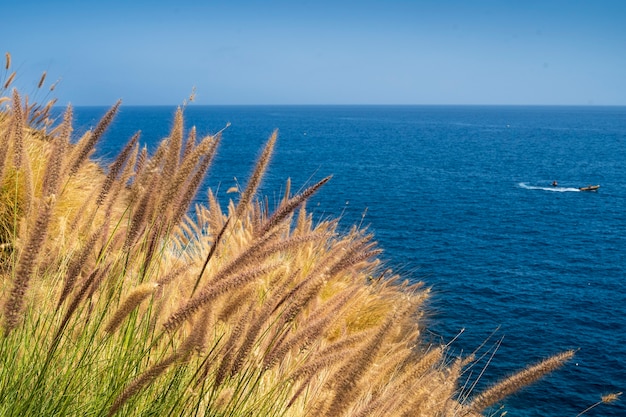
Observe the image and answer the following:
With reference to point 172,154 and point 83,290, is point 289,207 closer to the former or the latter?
point 172,154

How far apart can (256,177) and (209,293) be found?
1.12 m

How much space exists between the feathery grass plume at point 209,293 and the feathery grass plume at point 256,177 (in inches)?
36.5

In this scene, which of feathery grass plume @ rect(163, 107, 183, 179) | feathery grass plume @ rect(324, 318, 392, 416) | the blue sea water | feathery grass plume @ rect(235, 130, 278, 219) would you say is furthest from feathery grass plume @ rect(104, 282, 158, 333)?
the blue sea water

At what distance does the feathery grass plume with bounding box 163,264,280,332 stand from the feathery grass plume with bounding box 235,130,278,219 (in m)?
0.93

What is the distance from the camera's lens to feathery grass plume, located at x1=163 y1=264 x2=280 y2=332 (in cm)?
204

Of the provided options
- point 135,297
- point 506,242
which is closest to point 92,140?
point 135,297

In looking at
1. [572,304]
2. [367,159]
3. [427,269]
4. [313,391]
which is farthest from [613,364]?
[367,159]

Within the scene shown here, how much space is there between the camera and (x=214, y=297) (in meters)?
2.08

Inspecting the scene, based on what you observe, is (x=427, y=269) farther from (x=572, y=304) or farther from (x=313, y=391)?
(x=313, y=391)

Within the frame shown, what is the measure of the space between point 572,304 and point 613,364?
354 inches

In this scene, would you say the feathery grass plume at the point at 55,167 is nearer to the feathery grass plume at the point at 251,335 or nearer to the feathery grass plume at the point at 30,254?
the feathery grass plume at the point at 30,254

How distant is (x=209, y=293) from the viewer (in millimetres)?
2078

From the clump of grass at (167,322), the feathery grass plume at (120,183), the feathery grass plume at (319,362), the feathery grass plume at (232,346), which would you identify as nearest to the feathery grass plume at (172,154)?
the clump of grass at (167,322)

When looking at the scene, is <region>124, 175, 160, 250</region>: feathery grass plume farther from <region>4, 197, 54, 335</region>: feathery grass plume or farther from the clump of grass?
<region>4, 197, 54, 335</region>: feathery grass plume
